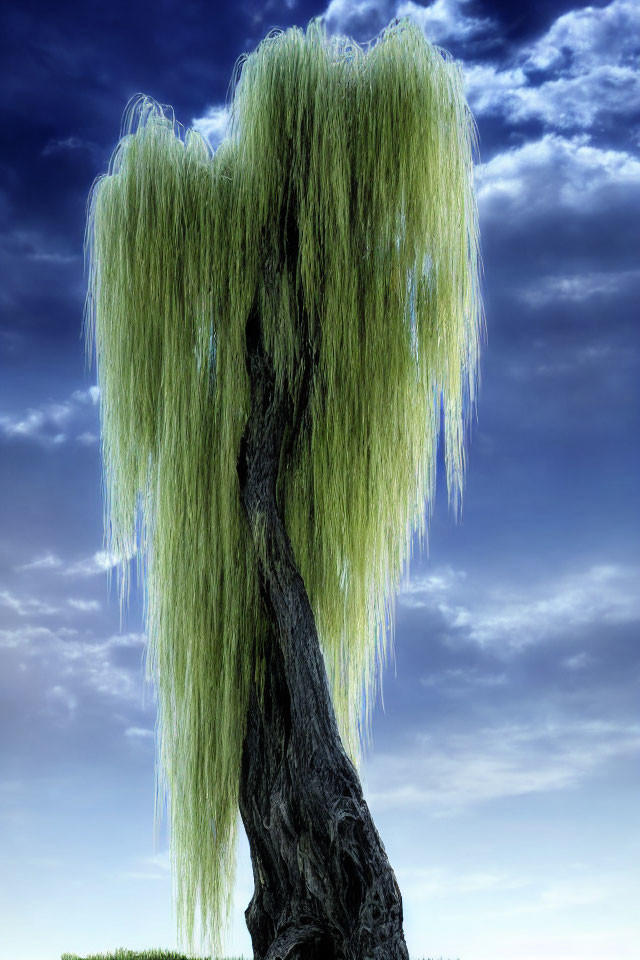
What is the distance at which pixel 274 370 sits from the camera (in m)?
5.84

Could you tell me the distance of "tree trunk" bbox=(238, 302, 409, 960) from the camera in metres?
4.77

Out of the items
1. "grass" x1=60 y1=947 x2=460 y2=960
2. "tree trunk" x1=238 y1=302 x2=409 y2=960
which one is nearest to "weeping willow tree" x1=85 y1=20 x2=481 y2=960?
"tree trunk" x1=238 y1=302 x2=409 y2=960

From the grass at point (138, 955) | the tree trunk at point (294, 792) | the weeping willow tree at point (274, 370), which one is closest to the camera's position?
the tree trunk at point (294, 792)

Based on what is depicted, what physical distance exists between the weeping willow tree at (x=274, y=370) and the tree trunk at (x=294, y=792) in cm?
2

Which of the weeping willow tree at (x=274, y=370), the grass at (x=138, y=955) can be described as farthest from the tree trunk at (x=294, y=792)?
the grass at (x=138, y=955)

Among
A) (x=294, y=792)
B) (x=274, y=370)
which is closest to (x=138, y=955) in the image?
(x=294, y=792)

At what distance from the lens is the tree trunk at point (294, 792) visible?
15.6 ft

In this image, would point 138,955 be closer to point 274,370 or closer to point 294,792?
point 294,792

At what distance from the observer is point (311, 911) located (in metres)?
4.96

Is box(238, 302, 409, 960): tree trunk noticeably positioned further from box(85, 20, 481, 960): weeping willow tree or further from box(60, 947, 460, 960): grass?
box(60, 947, 460, 960): grass

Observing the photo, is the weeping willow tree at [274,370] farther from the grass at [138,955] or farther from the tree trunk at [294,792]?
the grass at [138,955]

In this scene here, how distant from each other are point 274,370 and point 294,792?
239 centimetres

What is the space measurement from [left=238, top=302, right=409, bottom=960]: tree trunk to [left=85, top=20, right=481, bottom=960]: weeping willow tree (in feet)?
0.07

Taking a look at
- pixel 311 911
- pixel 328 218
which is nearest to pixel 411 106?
pixel 328 218
